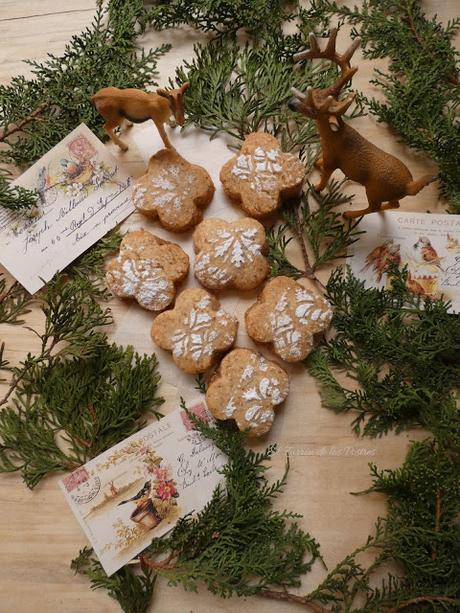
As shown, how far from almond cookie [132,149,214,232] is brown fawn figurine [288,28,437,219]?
33 cm

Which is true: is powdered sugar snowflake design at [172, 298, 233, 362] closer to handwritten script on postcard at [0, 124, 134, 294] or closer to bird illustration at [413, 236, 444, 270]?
A: handwritten script on postcard at [0, 124, 134, 294]

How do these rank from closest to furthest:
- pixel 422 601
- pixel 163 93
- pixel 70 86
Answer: pixel 422 601, pixel 163 93, pixel 70 86

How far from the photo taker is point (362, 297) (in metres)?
1.36

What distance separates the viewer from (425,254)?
1.39 m

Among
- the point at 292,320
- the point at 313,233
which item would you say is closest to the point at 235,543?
the point at 292,320

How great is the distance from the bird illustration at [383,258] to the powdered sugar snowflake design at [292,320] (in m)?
0.18

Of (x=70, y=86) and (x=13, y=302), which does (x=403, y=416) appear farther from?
(x=70, y=86)

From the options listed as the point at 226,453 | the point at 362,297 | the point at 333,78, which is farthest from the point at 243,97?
the point at 226,453

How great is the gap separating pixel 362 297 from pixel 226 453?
497 mm

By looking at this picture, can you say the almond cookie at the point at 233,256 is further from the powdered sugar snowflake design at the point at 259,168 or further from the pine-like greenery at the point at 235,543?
the pine-like greenery at the point at 235,543

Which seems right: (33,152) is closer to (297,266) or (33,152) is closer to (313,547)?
(297,266)

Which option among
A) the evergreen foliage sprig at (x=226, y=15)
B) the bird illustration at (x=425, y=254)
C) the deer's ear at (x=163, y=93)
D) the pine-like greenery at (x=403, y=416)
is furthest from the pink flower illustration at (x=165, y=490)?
the evergreen foliage sprig at (x=226, y=15)

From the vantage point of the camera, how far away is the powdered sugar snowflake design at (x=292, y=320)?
133 cm

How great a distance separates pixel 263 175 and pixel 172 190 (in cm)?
24
